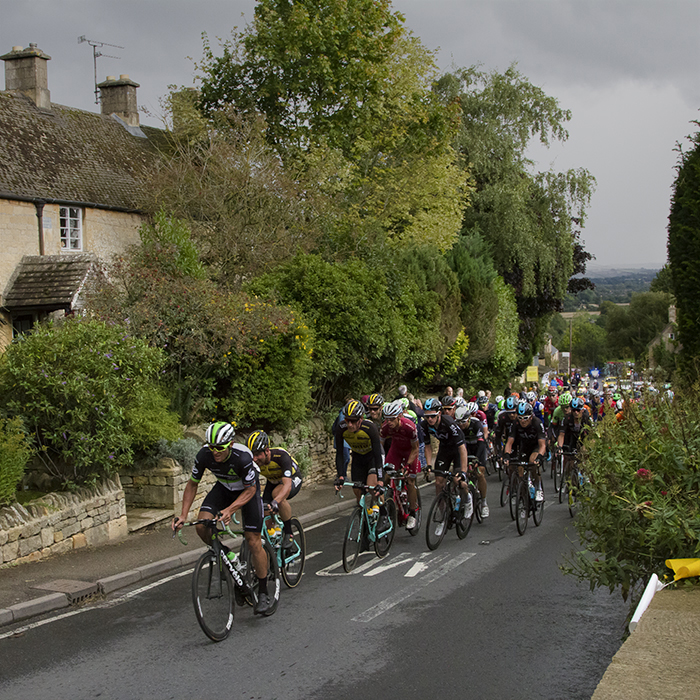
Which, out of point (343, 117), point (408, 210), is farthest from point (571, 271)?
point (343, 117)

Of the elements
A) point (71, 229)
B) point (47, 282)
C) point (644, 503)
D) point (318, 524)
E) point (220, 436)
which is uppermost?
point (71, 229)

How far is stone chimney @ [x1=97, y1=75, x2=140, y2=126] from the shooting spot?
2584 centimetres

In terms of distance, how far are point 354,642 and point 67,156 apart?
18.1 metres

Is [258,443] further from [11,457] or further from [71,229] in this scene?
[71,229]

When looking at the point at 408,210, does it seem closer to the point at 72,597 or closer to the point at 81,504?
the point at 81,504

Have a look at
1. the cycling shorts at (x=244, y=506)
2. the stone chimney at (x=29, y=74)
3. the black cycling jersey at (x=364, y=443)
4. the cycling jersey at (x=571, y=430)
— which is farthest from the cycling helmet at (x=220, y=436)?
the stone chimney at (x=29, y=74)

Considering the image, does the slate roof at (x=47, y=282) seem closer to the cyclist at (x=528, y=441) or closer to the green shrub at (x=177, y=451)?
the green shrub at (x=177, y=451)

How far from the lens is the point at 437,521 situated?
10930 millimetres

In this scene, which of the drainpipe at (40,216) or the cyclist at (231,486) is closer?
the cyclist at (231,486)

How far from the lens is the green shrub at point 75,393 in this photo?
11031 millimetres

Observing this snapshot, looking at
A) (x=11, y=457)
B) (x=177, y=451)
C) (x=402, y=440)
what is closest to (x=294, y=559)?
(x=402, y=440)

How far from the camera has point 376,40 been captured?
2464 cm

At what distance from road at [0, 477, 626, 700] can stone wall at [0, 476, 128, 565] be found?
5.76ft

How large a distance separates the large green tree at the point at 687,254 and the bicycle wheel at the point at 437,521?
32.7 feet
